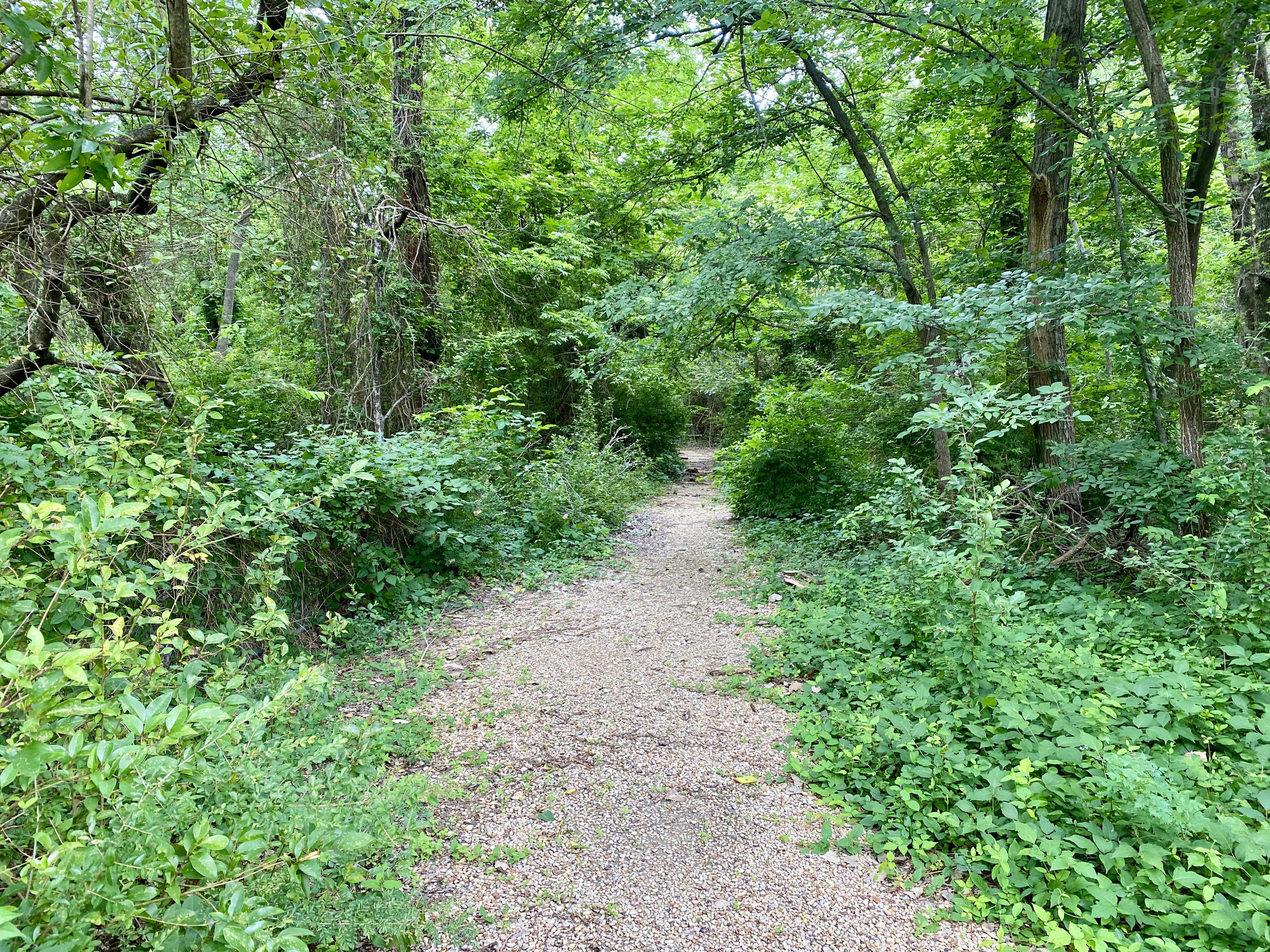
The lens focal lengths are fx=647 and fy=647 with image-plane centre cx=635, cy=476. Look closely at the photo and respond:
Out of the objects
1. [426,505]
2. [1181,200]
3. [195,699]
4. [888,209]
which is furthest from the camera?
[888,209]

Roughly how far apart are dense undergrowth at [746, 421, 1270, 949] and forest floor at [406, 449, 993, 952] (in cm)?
24

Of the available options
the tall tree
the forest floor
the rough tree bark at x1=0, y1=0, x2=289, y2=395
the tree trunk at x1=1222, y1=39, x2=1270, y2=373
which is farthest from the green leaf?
the tree trunk at x1=1222, y1=39, x2=1270, y2=373

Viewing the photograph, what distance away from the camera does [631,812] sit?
2834 mm

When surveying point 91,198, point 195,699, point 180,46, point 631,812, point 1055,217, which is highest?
point 1055,217

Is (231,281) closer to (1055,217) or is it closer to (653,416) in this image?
(653,416)

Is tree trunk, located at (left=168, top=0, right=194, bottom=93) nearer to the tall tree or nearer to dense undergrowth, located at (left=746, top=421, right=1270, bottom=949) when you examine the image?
dense undergrowth, located at (left=746, top=421, right=1270, bottom=949)

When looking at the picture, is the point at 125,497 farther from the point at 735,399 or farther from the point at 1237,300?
the point at 735,399

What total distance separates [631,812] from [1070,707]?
1.95 meters

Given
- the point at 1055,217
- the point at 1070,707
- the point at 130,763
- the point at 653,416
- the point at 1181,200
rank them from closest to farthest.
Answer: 1. the point at 130,763
2. the point at 1070,707
3. the point at 1181,200
4. the point at 1055,217
5. the point at 653,416

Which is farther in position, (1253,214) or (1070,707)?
(1253,214)

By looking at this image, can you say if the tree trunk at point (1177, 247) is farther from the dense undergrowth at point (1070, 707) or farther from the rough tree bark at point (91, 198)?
the rough tree bark at point (91, 198)

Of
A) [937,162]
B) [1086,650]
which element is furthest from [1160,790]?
[937,162]

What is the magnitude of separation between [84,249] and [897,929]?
4.51 m

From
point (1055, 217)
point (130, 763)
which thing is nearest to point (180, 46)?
point (130, 763)
